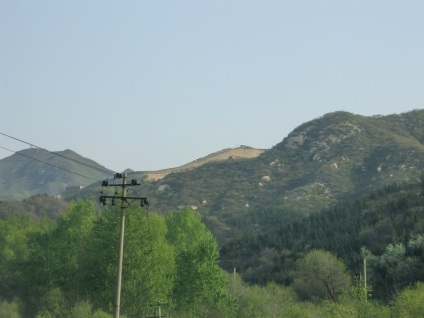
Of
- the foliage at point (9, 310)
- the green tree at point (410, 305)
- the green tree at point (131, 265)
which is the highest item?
the green tree at point (131, 265)

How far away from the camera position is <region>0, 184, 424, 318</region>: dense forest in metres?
61.6

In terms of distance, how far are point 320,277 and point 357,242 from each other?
20.8m

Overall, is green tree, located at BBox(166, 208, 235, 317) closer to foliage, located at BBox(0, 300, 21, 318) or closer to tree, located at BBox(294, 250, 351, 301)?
foliage, located at BBox(0, 300, 21, 318)

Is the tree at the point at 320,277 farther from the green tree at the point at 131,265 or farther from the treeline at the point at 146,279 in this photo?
the green tree at the point at 131,265

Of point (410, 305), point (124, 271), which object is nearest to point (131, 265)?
point (124, 271)

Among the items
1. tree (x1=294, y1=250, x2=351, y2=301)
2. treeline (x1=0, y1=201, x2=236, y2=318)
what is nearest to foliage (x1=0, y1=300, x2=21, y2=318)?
treeline (x1=0, y1=201, x2=236, y2=318)

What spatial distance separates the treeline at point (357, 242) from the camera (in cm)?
9156

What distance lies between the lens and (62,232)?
77312 mm

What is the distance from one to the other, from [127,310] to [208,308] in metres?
6.83

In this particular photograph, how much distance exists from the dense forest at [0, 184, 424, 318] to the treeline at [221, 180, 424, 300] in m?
0.24

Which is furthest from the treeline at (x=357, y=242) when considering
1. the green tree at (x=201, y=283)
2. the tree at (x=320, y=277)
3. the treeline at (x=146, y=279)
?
the green tree at (x=201, y=283)

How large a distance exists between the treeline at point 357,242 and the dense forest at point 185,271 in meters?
0.24

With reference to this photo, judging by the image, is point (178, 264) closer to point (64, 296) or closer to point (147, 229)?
point (147, 229)

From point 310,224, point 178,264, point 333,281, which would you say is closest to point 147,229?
point 178,264
